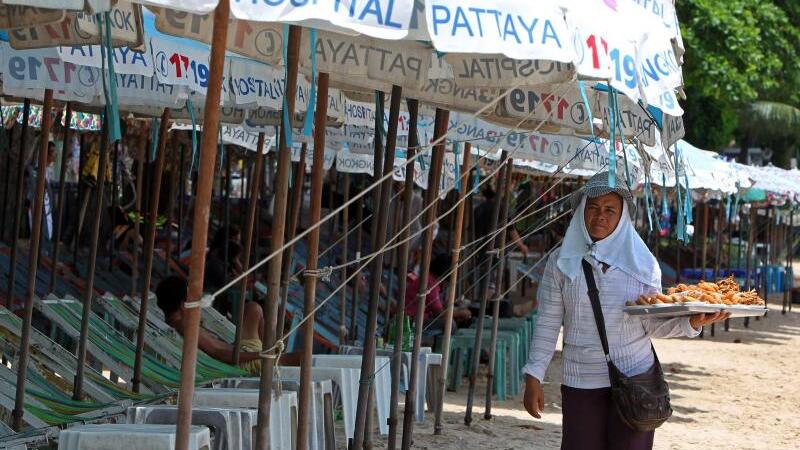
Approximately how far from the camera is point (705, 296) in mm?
5062

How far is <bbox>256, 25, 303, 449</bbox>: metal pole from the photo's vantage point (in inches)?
176

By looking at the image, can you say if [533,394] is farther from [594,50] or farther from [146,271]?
[146,271]

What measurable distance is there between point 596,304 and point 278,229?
52.0 inches

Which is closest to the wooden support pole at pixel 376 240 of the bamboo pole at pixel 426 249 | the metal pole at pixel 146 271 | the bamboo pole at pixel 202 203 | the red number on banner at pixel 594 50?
the bamboo pole at pixel 426 249

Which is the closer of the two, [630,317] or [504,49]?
[504,49]

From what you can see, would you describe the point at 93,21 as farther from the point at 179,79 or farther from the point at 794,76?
the point at 794,76

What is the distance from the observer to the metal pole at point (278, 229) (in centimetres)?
448

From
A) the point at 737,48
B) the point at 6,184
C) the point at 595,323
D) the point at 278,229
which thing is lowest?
the point at 595,323

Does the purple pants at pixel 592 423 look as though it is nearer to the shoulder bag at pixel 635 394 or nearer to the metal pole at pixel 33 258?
the shoulder bag at pixel 635 394

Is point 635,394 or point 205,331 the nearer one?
point 635,394

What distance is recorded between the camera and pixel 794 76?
2256cm

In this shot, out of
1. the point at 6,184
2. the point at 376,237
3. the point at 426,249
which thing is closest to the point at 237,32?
the point at 376,237

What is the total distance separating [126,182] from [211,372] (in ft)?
36.3

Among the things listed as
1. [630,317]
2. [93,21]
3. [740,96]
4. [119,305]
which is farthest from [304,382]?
[740,96]
